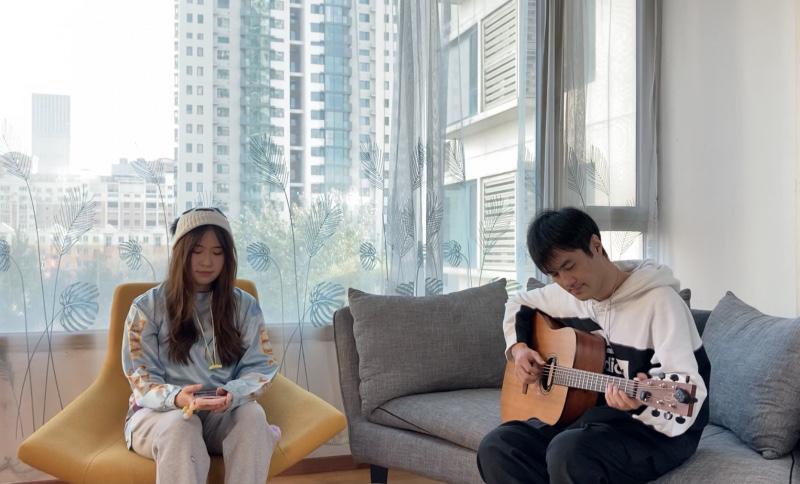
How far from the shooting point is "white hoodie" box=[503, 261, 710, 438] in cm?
177

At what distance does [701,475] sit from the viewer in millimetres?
1818

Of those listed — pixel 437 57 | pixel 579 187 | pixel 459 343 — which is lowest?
pixel 459 343

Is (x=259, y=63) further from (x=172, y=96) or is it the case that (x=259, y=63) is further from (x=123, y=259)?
(x=123, y=259)

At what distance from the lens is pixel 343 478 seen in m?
3.01

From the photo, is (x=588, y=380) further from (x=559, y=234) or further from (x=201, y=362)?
(x=201, y=362)

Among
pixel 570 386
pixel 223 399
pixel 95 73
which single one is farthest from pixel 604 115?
pixel 223 399

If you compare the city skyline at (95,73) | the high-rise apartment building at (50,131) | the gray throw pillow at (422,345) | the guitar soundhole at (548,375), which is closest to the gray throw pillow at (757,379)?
the guitar soundhole at (548,375)

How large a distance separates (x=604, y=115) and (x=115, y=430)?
2305 millimetres

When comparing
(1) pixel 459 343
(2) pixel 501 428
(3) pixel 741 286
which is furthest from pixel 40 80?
(3) pixel 741 286

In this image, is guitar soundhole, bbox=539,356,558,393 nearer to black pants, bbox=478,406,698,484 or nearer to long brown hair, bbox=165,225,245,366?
black pants, bbox=478,406,698,484

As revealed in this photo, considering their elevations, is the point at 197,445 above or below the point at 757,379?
below

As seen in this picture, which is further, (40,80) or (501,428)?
(40,80)

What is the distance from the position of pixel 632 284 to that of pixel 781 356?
0.40m

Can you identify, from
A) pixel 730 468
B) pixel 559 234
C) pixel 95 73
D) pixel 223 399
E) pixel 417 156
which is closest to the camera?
pixel 730 468
